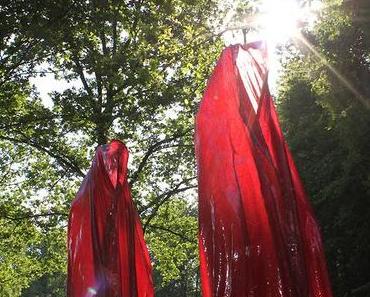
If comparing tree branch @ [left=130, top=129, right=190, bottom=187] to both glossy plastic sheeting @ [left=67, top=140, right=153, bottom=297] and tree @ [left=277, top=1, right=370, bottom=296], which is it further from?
glossy plastic sheeting @ [left=67, top=140, right=153, bottom=297]

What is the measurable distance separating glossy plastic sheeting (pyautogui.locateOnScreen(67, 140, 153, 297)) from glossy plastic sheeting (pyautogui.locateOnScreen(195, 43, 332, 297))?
52.0 inches

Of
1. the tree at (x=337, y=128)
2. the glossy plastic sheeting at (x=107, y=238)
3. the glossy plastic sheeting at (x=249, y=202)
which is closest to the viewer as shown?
the glossy plastic sheeting at (x=249, y=202)

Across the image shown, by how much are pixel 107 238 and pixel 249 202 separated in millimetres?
1730

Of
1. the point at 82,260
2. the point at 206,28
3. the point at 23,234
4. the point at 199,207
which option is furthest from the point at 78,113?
the point at 199,207

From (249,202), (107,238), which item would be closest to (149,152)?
(107,238)

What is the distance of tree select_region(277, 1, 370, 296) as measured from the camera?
31.1 ft

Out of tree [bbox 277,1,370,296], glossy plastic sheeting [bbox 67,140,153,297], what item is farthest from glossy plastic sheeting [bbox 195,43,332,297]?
tree [bbox 277,1,370,296]

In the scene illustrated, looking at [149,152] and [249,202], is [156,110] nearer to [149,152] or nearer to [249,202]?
[149,152]

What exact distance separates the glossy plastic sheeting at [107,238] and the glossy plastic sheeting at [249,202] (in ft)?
4.33

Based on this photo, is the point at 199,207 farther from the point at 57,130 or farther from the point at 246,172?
the point at 57,130

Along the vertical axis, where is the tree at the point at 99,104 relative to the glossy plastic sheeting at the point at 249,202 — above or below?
above

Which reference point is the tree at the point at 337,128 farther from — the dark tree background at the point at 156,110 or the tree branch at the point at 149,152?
the tree branch at the point at 149,152

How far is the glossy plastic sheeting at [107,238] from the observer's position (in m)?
3.38

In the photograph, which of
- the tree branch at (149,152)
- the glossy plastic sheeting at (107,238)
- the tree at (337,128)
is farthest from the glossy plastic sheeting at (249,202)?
the tree branch at (149,152)
